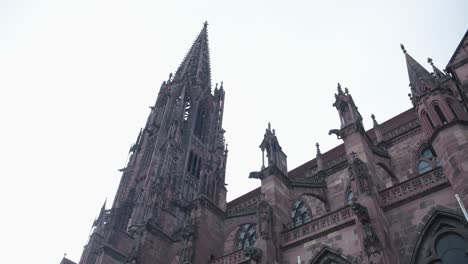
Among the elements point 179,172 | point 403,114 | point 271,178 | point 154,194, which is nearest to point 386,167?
point 271,178

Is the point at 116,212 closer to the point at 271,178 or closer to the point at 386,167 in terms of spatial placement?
the point at 271,178

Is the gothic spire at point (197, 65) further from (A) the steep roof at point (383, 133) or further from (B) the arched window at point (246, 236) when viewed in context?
(B) the arched window at point (246, 236)

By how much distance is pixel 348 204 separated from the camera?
12078 mm

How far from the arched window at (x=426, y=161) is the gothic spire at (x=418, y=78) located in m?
3.62

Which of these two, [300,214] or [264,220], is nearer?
[264,220]

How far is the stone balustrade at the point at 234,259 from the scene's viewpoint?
13.4 m

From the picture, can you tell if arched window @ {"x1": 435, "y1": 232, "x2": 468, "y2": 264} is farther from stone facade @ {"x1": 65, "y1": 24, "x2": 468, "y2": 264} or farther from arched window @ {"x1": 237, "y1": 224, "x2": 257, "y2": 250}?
arched window @ {"x1": 237, "y1": 224, "x2": 257, "y2": 250}

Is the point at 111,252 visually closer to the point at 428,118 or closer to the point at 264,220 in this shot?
the point at 264,220

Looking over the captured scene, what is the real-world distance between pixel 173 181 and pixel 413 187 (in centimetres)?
1820

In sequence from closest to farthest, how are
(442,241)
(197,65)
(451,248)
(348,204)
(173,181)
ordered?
1. (451,248)
2. (442,241)
3. (348,204)
4. (173,181)
5. (197,65)

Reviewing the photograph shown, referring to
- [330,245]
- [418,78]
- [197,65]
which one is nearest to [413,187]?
[330,245]

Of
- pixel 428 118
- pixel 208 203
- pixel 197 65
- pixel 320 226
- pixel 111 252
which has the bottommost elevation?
pixel 320 226

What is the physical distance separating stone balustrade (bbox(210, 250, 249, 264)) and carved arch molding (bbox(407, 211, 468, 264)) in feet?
18.9

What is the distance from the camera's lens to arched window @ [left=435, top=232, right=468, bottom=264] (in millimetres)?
8891
